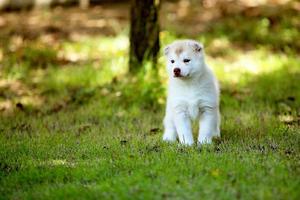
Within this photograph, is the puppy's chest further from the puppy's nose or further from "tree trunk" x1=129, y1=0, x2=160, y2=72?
"tree trunk" x1=129, y1=0, x2=160, y2=72

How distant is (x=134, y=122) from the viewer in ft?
26.1

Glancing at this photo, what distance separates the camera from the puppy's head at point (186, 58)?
643cm

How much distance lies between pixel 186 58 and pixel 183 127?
78 centimetres

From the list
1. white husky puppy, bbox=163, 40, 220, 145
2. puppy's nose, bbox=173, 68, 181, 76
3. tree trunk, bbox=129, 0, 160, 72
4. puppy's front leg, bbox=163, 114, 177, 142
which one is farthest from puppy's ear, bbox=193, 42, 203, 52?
tree trunk, bbox=129, 0, 160, 72

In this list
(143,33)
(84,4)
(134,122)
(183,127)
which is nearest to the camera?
(183,127)

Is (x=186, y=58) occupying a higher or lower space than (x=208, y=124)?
higher

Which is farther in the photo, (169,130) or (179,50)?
(169,130)

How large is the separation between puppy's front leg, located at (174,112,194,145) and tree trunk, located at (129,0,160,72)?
2.87 metres

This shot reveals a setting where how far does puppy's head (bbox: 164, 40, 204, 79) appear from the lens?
643 centimetres

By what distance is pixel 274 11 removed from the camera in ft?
41.5

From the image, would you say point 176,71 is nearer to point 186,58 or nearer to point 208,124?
point 186,58

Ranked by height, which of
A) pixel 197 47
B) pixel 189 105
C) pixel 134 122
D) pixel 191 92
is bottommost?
pixel 134 122

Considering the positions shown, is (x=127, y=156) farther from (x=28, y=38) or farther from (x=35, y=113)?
(x=28, y=38)

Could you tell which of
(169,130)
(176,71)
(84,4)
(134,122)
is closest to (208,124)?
(169,130)
